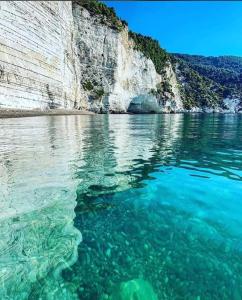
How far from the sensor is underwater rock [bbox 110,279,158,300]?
3442 millimetres

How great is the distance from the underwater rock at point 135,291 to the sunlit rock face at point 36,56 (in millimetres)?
28189

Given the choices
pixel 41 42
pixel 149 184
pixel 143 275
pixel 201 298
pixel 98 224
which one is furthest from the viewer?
pixel 41 42

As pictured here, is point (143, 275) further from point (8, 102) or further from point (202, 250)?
point (8, 102)

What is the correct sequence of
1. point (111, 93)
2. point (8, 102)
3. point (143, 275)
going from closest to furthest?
1. point (143, 275)
2. point (8, 102)
3. point (111, 93)

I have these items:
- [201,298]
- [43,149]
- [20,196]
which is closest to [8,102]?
[43,149]

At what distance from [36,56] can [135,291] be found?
36039mm

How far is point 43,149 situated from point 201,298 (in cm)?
954

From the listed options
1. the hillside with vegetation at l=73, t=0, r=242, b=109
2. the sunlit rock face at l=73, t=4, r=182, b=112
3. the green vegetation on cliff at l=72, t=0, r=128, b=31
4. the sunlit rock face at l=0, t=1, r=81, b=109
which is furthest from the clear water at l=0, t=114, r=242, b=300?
the hillside with vegetation at l=73, t=0, r=242, b=109

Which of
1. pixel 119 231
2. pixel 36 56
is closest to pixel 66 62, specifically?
pixel 36 56

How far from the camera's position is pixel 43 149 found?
11828 millimetres

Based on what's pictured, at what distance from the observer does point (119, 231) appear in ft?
16.0

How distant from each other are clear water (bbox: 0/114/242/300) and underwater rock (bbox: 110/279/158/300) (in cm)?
1

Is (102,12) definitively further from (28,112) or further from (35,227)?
(35,227)

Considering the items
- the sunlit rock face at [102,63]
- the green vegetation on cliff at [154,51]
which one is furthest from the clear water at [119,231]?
the green vegetation on cliff at [154,51]
